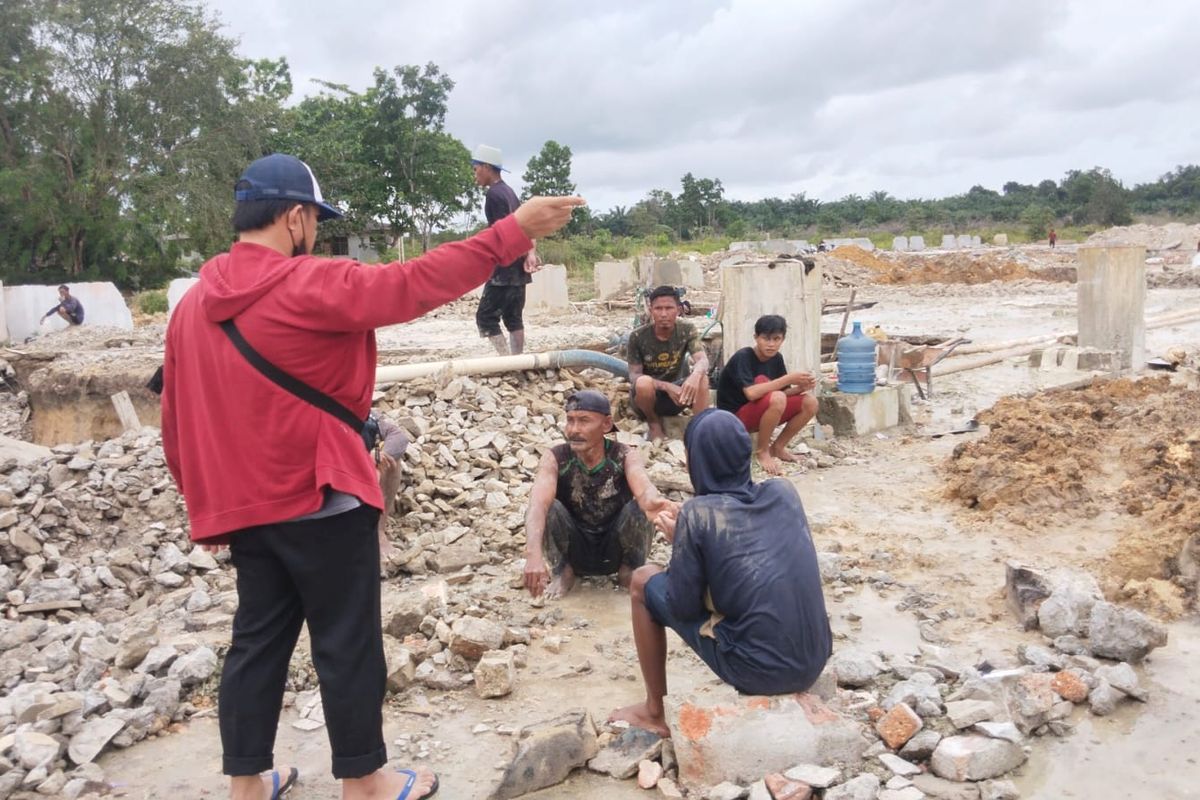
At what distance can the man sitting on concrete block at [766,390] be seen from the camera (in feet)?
22.3

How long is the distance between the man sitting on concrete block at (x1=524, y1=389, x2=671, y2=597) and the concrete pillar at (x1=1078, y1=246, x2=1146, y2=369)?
7625 mm

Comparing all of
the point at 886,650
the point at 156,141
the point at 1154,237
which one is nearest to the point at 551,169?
the point at 156,141

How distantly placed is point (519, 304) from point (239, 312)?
582cm

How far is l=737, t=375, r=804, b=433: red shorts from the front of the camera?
277 inches

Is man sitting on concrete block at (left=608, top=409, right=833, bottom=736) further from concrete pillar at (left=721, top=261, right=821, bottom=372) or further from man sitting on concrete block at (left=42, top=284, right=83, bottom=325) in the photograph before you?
man sitting on concrete block at (left=42, top=284, right=83, bottom=325)

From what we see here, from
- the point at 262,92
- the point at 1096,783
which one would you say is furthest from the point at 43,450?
the point at 262,92

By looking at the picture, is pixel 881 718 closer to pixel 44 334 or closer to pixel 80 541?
pixel 80 541

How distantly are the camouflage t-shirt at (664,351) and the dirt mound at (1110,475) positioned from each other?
2.07 metres

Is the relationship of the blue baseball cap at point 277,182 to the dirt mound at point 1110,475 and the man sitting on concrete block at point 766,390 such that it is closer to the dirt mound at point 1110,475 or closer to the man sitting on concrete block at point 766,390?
the dirt mound at point 1110,475

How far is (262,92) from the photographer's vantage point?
3170 centimetres

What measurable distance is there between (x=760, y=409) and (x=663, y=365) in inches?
33.1

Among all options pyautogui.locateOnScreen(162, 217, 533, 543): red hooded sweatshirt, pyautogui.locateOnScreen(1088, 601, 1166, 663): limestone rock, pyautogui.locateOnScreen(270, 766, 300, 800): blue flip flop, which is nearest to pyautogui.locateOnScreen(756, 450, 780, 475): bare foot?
pyautogui.locateOnScreen(1088, 601, 1166, 663): limestone rock

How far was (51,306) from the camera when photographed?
62.6ft

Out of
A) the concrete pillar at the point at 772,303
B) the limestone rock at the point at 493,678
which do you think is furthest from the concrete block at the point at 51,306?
the limestone rock at the point at 493,678
